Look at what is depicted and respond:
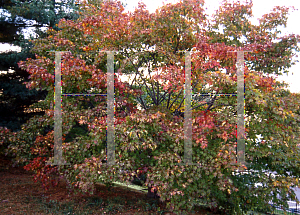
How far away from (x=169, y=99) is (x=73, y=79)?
243 cm

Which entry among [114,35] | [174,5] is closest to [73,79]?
[114,35]

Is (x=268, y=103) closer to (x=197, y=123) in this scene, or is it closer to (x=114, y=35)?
(x=197, y=123)

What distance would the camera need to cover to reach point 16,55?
9344 mm

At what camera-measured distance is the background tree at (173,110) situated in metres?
4.26

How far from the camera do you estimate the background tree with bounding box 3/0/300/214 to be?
4262mm

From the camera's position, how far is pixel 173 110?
5.96m
